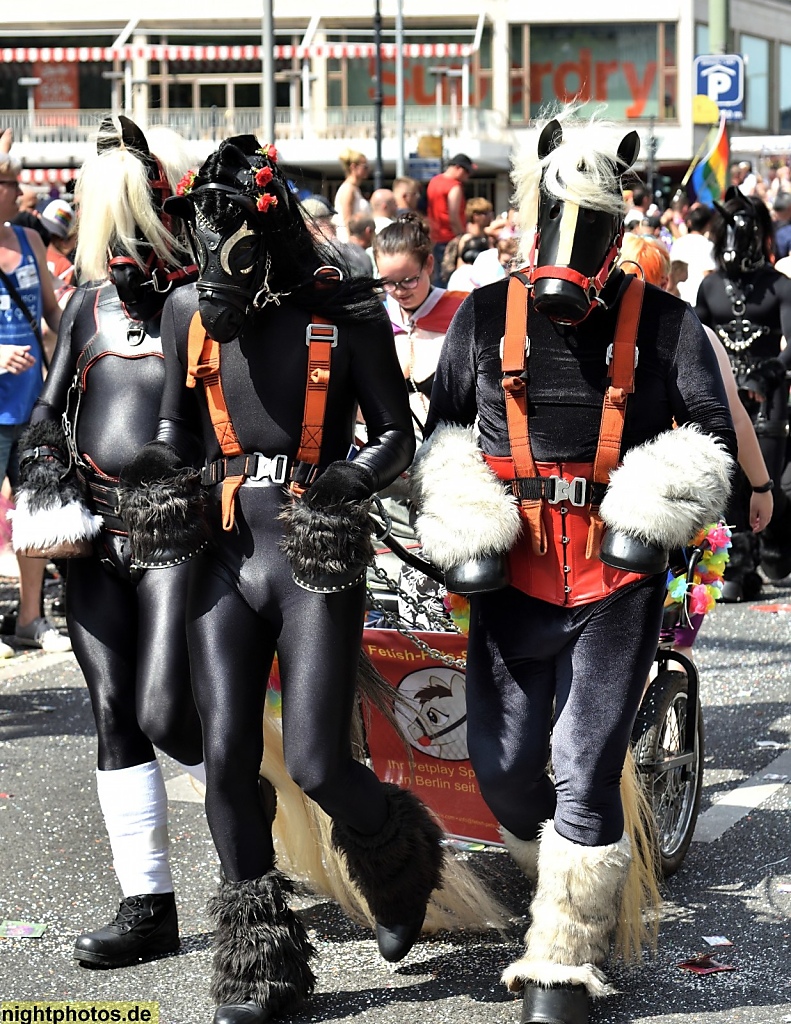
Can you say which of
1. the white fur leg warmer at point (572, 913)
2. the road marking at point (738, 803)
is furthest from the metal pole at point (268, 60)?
the white fur leg warmer at point (572, 913)

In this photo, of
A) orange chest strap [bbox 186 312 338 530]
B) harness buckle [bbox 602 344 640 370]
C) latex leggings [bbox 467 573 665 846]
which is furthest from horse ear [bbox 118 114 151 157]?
latex leggings [bbox 467 573 665 846]

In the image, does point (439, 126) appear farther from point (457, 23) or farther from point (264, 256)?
point (264, 256)

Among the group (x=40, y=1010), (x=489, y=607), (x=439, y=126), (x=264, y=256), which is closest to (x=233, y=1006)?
(x=40, y=1010)

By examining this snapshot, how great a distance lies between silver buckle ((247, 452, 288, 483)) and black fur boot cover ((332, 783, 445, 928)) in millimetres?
864

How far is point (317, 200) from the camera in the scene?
8.33m

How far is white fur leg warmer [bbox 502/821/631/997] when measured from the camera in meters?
3.55

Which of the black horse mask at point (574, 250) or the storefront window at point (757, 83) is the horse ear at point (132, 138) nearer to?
the black horse mask at point (574, 250)

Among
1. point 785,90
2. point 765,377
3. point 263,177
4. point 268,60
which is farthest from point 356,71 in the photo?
point 263,177

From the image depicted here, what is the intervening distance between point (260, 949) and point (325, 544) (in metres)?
0.98

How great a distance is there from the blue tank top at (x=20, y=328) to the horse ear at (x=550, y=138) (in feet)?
14.2

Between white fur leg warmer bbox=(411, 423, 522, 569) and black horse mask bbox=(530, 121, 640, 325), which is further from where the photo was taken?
white fur leg warmer bbox=(411, 423, 522, 569)

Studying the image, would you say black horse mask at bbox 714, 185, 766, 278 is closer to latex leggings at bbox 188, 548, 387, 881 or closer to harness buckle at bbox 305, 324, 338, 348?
harness buckle at bbox 305, 324, 338, 348

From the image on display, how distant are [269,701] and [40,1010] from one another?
1.02 m

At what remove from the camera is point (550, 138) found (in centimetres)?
377
